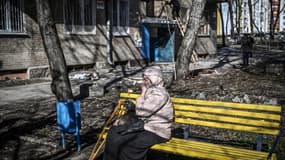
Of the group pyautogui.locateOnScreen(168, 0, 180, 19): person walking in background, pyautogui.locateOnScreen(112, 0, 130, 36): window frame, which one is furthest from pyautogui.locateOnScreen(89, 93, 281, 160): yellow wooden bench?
pyautogui.locateOnScreen(168, 0, 180, 19): person walking in background

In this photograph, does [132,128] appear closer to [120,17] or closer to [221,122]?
[221,122]

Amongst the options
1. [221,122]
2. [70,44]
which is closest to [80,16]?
[70,44]

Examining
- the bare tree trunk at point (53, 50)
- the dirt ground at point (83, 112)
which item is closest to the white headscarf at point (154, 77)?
the dirt ground at point (83, 112)

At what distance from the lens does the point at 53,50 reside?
7.28 m

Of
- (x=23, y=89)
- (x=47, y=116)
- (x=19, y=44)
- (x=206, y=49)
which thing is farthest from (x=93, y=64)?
(x=206, y=49)

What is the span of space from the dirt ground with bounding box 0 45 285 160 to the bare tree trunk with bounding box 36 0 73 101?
63 centimetres

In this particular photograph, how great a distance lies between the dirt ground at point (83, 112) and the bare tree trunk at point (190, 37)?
1.56 feet

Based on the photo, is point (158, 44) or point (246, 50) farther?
point (158, 44)

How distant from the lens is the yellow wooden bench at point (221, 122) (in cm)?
425

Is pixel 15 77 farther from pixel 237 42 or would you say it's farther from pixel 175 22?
pixel 237 42

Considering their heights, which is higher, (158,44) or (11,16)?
(11,16)

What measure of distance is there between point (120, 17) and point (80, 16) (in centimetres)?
317

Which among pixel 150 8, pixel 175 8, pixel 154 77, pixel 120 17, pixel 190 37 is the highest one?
pixel 175 8

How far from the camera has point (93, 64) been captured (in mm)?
17781
